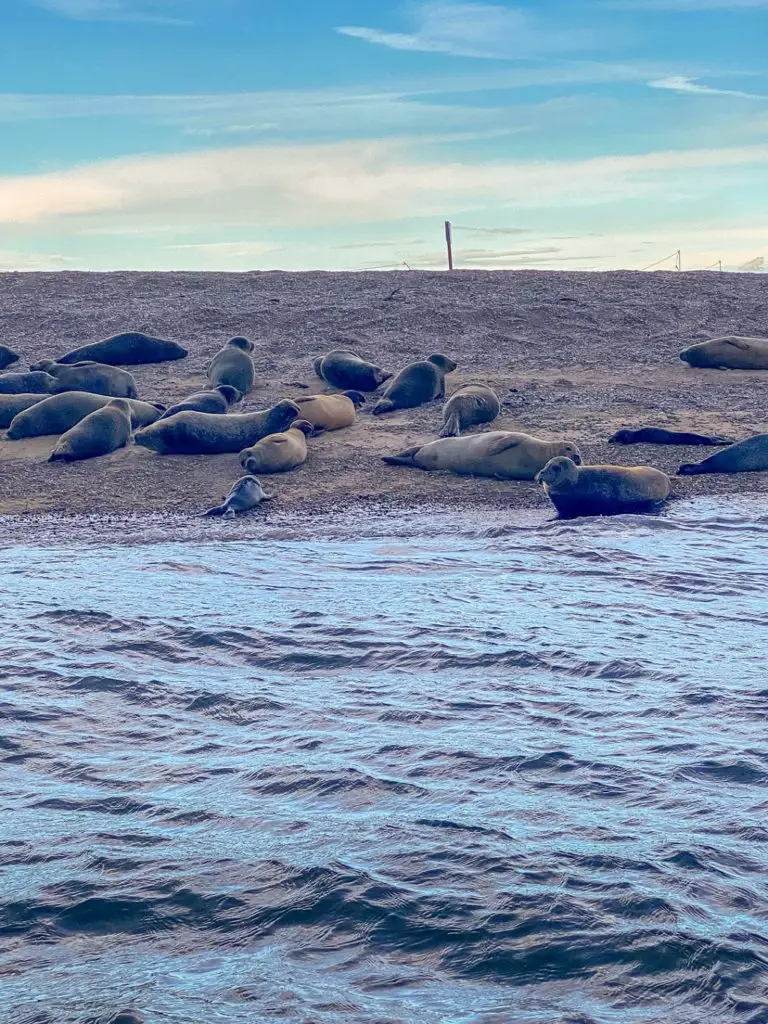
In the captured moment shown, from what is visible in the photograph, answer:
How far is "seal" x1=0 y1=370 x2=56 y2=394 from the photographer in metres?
12.2

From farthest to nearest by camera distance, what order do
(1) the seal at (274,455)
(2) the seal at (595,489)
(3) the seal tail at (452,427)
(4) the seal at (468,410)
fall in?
(4) the seal at (468,410) < (3) the seal tail at (452,427) < (1) the seal at (274,455) < (2) the seal at (595,489)

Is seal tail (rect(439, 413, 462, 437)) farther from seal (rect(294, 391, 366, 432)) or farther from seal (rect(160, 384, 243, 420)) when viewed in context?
seal (rect(160, 384, 243, 420))

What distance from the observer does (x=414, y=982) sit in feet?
9.93

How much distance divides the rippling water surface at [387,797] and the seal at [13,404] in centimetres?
482

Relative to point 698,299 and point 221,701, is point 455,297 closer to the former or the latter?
point 698,299

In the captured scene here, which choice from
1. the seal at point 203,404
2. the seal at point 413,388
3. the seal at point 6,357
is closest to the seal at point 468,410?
the seal at point 413,388

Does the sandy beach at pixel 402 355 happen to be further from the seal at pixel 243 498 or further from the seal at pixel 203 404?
the seal at pixel 203 404

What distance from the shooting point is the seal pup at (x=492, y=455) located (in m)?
9.54

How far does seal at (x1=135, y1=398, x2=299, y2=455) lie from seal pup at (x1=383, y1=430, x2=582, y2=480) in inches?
46.5

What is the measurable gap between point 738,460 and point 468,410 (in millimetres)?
2442

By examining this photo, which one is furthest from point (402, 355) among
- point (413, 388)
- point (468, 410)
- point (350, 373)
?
point (468, 410)

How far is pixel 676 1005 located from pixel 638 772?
4.39ft

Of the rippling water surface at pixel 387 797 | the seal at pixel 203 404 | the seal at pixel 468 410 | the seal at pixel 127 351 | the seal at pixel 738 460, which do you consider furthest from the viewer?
the seal at pixel 127 351

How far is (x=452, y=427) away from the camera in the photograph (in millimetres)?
10555
